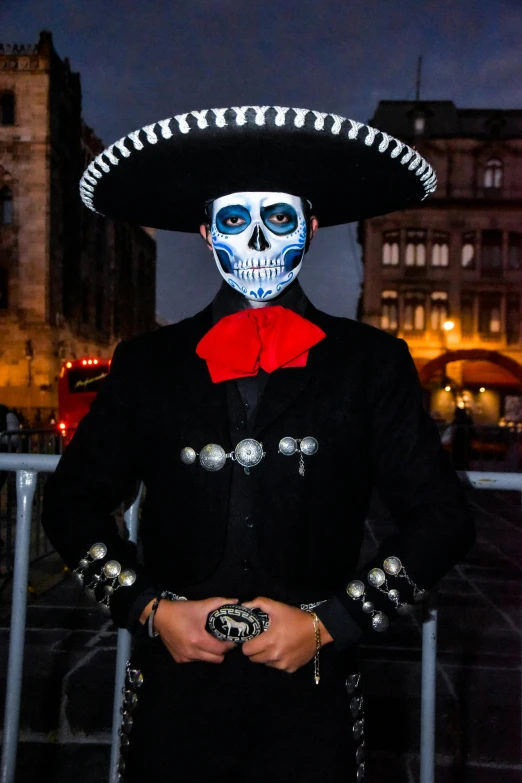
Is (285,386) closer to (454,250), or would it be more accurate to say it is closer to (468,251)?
(454,250)

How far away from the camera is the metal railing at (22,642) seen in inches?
78.0

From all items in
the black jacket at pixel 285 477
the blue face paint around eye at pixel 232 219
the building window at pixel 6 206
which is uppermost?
the building window at pixel 6 206

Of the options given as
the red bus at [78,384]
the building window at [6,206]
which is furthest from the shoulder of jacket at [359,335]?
the building window at [6,206]

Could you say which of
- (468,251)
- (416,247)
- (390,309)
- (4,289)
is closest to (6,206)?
(4,289)

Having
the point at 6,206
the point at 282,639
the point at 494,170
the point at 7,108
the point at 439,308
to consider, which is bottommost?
the point at 282,639

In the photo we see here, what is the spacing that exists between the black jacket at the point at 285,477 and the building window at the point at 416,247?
105 feet

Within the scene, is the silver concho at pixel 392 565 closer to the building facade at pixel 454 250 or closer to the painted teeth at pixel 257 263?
the painted teeth at pixel 257 263

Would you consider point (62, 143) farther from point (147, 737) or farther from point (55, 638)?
point (147, 737)

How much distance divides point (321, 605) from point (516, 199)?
34.7 metres

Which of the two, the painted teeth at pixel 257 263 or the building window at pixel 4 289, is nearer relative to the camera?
the painted teeth at pixel 257 263

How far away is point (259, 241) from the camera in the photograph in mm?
1748

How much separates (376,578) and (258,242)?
0.97 m

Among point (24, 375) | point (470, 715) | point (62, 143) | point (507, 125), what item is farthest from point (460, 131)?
point (470, 715)

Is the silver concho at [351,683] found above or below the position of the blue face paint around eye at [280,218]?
below
